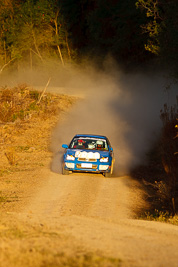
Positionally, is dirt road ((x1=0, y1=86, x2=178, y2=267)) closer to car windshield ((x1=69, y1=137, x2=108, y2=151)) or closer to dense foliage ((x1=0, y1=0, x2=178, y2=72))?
car windshield ((x1=69, y1=137, x2=108, y2=151))

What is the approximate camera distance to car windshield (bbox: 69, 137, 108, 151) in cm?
1953

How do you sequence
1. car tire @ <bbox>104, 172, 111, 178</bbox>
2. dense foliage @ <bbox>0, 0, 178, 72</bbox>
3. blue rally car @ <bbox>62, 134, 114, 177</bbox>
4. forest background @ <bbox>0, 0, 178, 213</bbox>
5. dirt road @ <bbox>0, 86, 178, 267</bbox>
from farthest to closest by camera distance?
dense foliage @ <bbox>0, 0, 178, 72</bbox> < forest background @ <bbox>0, 0, 178, 213</bbox> < car tire @ <bbox>104, 172, 111, 178</bbox> < blue rally car @ <bbox>62, 134, 114, 177</bbox> < dirt road @ <bbox>0, 86, 178, 267</bbox>

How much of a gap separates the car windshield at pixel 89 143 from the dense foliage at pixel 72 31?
115 ft

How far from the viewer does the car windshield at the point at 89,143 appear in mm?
19534

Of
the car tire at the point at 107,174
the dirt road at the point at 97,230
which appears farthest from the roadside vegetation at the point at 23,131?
the car tire at the point at 107,174

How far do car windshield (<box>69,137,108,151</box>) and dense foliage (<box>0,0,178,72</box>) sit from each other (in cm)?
3504

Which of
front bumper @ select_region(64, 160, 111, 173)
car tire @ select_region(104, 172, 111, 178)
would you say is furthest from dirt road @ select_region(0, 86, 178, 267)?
front bumper @ select_region(64, 160, 111, 173)

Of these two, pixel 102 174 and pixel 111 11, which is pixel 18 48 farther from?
pixel 102 174

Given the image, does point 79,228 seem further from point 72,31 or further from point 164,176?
point 72,31

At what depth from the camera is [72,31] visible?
7081cm

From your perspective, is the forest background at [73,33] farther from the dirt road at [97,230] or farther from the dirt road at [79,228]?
the dirt road at [97,230]

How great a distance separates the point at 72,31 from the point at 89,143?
53.2 meters

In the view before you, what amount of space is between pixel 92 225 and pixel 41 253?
8.72ft

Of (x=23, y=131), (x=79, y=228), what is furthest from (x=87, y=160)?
(x=23, y=131)
